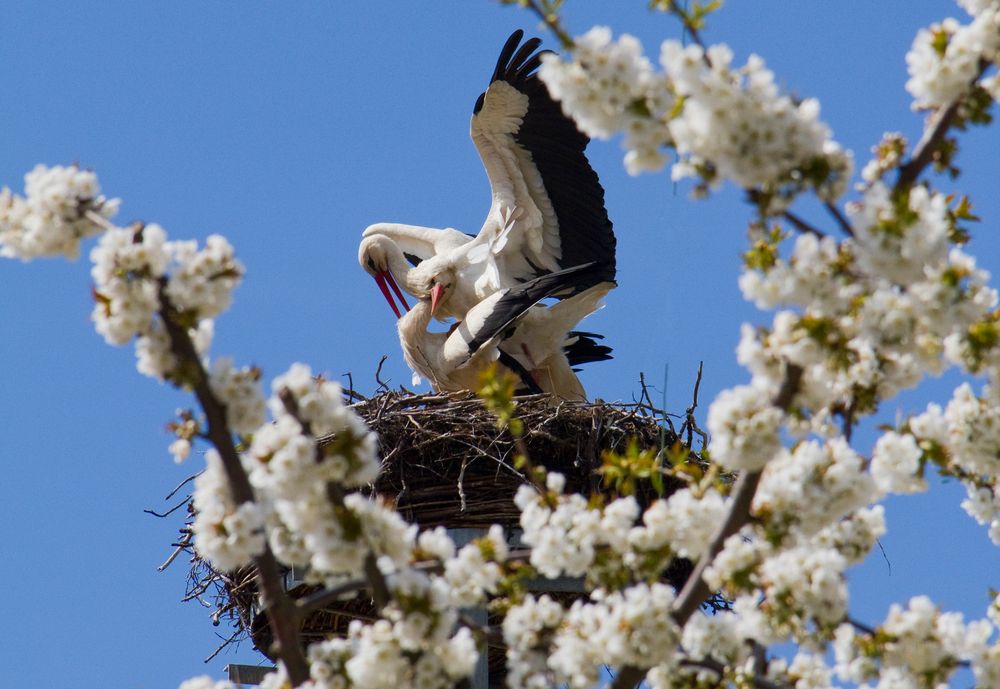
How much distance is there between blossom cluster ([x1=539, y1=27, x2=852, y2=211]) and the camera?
3277 mm

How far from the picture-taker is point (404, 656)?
11.4ft

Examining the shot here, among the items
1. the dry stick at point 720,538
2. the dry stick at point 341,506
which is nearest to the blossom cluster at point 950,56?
the dry stick at point 720,538

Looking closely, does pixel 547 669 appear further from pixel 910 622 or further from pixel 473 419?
pixel 473 419

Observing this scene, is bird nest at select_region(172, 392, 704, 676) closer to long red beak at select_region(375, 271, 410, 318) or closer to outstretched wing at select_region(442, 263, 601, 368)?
outstretched wing at select_region(442, 263, 601, 368)

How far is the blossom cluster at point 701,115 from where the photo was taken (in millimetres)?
3277

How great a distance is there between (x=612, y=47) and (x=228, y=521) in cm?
131

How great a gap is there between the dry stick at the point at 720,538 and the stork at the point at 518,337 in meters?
4.84

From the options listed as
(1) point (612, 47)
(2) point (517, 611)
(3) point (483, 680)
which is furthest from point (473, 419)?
(1) point (612, 47)

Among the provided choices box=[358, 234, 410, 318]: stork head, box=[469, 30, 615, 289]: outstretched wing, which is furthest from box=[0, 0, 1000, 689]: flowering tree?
box=[358, 234, 410, 318]: stork head

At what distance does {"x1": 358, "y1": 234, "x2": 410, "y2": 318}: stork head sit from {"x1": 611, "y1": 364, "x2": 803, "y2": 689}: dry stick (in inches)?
244

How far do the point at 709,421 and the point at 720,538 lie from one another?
11.1 inches

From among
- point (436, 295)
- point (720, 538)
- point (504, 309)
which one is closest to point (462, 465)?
point (504, 309)

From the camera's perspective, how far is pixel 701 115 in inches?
129

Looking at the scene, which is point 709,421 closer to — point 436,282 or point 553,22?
point 553,22
